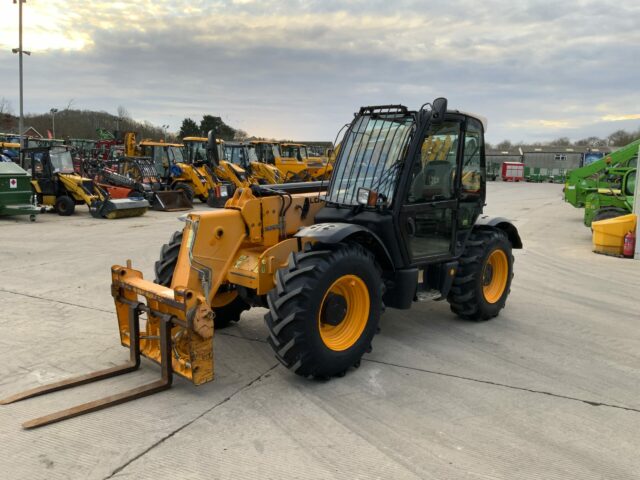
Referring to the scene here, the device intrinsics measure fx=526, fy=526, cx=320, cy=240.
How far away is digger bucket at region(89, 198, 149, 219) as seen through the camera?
1566 cm

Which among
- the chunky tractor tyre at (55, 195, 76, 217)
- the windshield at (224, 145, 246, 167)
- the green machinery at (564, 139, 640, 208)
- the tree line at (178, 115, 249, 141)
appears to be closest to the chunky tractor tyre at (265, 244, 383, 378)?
the green machinery at (564, 139, 640, 208)

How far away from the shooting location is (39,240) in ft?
37.2

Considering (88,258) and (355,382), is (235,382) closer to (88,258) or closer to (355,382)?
(355,382)

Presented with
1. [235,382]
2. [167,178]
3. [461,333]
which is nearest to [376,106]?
[461,333]

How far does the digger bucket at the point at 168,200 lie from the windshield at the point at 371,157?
14.5 metres

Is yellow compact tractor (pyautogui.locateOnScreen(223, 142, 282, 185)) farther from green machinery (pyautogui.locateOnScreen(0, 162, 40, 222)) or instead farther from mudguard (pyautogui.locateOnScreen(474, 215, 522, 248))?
mudguard (pyautogui.locateOnScreen(474, 215, 522, 248))

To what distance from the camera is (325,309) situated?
4242 millimetres

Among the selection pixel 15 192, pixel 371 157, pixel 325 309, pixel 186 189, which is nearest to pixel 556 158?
pixel 186 189

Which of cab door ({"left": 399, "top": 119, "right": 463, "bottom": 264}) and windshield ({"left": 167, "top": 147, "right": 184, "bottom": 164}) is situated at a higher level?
windshield ({"left": 167, "top": 147, "right": 184, "bottom": 164})

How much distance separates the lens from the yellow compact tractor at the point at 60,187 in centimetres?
1617

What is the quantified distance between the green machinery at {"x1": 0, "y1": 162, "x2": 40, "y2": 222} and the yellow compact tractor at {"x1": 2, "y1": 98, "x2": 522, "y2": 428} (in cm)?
1191

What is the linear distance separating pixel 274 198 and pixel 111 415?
2.28m

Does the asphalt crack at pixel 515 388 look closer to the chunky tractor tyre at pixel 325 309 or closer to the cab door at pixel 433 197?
the chunky tractor tyre at pixel 325 309

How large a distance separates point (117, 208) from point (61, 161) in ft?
9.63
